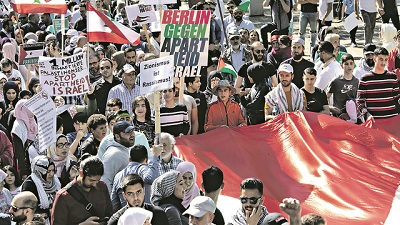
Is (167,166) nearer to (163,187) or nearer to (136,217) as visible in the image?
(163,187)

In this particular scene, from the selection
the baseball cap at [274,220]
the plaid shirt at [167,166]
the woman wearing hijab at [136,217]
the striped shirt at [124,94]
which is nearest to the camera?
the woman wearing hijab at [136,217]

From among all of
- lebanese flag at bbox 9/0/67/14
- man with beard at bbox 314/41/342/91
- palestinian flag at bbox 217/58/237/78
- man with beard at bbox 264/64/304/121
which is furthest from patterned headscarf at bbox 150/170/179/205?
lebanese flag at bbox 9/0/67/14

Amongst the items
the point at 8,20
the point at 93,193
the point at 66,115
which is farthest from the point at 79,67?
the point at 8,20

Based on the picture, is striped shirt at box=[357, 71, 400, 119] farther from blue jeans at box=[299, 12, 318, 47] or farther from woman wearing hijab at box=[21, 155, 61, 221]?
blue jeans at box=[299, 12, 318, 47]

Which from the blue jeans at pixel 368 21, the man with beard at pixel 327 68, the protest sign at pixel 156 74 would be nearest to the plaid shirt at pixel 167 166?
the protest sign at pixel 156 74

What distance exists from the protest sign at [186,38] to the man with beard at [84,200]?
286 centimetres

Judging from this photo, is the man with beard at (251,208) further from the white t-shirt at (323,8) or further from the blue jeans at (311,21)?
the white t-shirt at (323,8)

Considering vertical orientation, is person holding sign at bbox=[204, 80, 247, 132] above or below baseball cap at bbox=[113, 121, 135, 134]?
below

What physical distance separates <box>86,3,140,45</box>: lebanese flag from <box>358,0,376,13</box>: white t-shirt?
19.8 ft

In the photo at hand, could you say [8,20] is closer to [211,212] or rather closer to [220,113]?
[220,113]

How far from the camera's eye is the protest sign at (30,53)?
1427 cm

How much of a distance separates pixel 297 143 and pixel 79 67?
2806 mm

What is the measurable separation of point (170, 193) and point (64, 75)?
12.3ft

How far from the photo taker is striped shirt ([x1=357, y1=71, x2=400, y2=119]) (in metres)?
12.6
